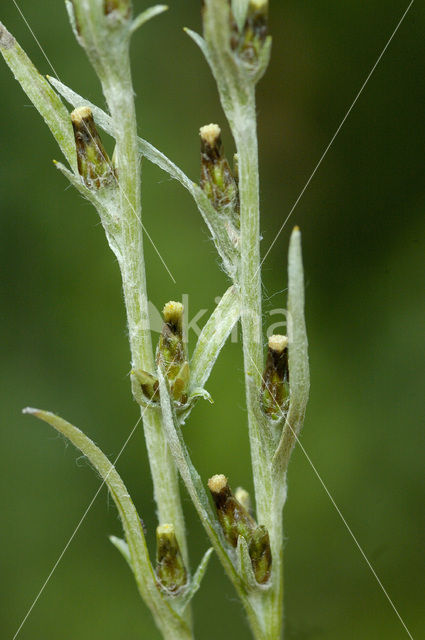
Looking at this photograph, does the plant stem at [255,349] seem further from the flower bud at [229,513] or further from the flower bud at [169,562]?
the flower bud at [169,562]

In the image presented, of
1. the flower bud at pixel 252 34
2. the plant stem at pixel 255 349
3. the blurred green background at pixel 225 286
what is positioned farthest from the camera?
the blurred green background at pixel 225 286

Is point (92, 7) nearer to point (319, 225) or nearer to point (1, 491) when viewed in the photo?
point (319, 225)

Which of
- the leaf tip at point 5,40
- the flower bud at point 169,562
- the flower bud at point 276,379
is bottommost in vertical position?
the flower bud at point 169,562

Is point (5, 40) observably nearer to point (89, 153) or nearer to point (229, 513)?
point (89, 153)

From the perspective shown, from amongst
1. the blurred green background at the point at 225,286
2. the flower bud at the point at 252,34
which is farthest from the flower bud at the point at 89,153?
the blurred green background at the point at 225,286

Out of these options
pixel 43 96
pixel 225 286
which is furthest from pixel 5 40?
pixel 225 286

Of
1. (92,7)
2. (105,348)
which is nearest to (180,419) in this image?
(92,7)

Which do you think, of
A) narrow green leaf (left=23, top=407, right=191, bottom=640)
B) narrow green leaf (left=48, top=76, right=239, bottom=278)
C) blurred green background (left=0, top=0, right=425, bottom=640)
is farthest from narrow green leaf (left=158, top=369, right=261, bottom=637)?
blurred green background (left=0, top=0, right=425, bottom=640)
